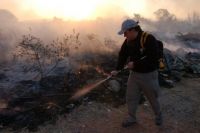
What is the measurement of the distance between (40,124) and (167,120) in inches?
97.3

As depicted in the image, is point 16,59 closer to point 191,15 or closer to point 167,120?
point 167,120

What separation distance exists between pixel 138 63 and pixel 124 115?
163 centimetres

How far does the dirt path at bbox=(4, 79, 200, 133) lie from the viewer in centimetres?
662

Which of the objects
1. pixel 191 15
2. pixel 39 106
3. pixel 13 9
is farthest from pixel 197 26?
pixel 39 106

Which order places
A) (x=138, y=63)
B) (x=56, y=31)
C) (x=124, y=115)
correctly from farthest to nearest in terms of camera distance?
(x=56, y=31), (x=124, y=115), (x=138, y=63)

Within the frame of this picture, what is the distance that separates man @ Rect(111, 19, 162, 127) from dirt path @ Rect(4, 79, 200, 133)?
14.7 inches

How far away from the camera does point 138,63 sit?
5965 millimetres

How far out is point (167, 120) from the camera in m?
7.02

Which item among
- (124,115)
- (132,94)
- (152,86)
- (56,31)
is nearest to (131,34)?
(152,86)

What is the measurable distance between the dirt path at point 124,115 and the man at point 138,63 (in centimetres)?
37

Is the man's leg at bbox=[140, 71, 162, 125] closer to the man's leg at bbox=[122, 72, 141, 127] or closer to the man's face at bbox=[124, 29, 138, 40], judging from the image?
the man's leg at bbox=[122, 72, 141, 127]

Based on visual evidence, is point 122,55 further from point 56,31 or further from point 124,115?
point 56,31

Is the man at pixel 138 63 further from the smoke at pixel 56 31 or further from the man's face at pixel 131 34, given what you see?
the smoke at pixel 56 31

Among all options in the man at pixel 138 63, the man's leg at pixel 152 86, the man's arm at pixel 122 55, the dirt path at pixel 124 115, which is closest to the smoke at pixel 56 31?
the dirt path at pixel 124 115
